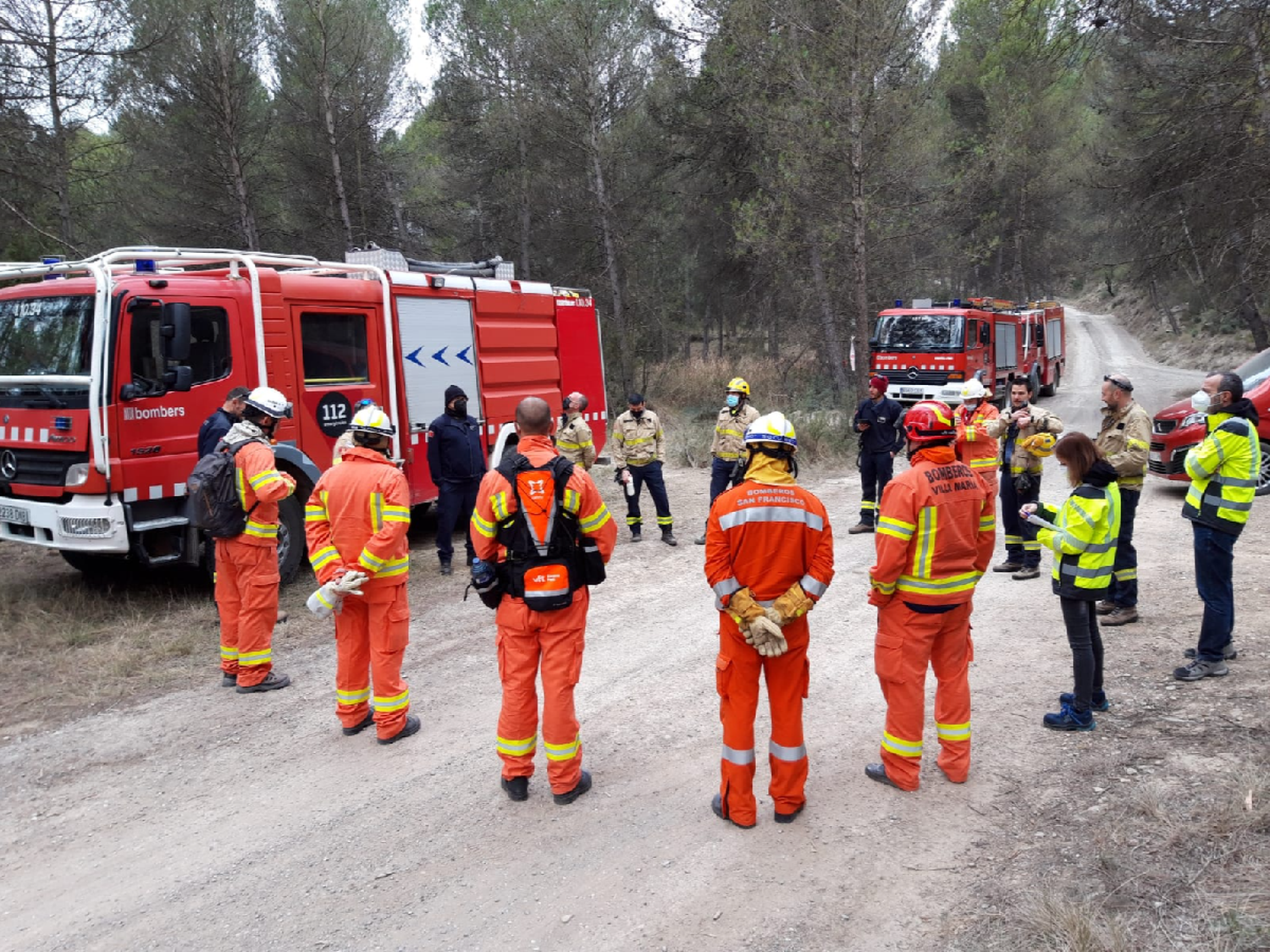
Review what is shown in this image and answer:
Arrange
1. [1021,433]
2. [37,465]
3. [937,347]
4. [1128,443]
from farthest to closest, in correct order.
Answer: [937,347] < [1021,433] < [37,465] < [1128,443]

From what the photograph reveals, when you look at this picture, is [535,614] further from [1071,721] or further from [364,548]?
[1071,721]

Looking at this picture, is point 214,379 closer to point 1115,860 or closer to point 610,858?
point 610,858

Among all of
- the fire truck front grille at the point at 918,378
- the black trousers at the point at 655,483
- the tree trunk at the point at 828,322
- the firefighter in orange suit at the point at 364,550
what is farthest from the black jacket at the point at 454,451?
the tree trunk at the point at 828,322

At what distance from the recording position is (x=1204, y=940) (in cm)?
269

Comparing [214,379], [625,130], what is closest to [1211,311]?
[625,130]

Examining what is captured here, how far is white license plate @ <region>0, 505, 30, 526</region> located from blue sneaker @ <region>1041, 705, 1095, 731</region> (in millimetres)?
7021

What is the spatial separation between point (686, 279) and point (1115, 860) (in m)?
26.7

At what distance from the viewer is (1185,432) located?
10.0 metres

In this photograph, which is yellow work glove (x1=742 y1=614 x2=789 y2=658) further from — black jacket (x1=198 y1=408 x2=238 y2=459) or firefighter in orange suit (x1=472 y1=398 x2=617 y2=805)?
black jacket (x1=198 y1=408 x2=238 y2=459)

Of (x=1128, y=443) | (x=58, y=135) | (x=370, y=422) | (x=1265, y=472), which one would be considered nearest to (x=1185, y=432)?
(x=1265, y=472)

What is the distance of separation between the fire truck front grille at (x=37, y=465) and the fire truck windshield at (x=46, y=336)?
59 cm

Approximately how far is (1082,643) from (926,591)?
3.77 ft

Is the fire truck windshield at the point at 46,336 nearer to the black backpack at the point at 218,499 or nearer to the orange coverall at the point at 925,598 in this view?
the black backpack at the point at 218,499

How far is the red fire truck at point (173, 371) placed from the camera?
6328mm
